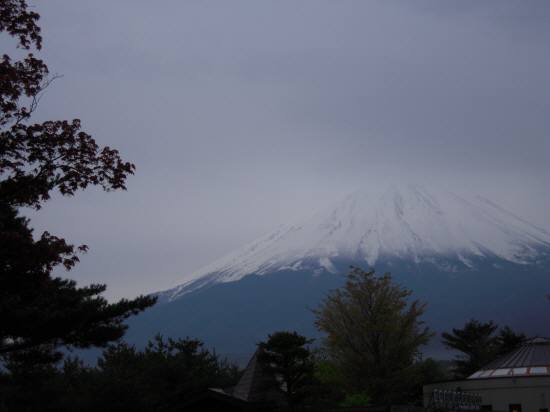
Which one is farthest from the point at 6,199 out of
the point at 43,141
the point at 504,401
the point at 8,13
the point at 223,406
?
the point at 504,401

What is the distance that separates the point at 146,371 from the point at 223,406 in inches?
672

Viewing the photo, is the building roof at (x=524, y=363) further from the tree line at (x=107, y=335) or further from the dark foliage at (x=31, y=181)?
the dark foliage at (x=31, y=181)

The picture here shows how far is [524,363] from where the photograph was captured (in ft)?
153

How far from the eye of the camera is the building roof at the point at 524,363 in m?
44.9

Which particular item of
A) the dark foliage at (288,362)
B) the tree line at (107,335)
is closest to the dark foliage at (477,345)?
the tree line at (107,335)

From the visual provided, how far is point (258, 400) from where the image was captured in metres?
36.1

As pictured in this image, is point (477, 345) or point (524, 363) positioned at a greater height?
point (477, 345)

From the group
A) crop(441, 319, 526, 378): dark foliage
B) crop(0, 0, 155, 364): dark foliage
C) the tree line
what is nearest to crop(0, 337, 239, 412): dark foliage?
the tree line

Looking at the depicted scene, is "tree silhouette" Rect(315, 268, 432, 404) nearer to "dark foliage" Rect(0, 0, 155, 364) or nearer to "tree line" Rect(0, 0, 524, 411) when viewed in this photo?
"tree line" Rect(0, 0, 524, 411)

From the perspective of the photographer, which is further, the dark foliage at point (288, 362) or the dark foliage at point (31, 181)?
the dark foliage at point (288, 362)

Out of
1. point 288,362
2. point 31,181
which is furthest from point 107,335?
point 288,362

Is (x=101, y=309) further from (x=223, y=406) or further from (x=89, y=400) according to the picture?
(x=89, y=400)

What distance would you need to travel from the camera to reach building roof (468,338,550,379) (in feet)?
147

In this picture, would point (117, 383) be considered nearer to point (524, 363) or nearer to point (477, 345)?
point (524, 363)
